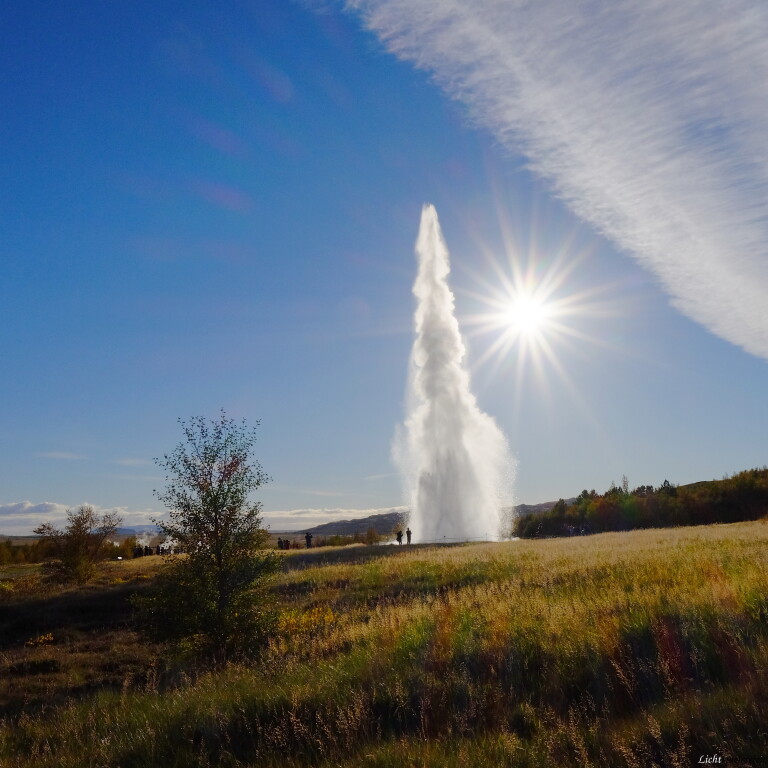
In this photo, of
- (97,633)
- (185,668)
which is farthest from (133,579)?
(185,668)

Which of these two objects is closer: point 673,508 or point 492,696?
point 492,696

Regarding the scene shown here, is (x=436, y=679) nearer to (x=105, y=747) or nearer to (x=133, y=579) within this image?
(x=105, y=747)

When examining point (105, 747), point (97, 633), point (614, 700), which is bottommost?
point (97, 633)

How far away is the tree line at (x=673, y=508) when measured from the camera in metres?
79.4

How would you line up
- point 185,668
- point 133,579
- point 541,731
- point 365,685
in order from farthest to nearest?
1. point 133,579
2. point 185,668
3. point 365,685
4. point 541,731

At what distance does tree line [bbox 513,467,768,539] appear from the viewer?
79.4 metres

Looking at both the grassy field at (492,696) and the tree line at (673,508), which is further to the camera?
the tree line at (673,508)

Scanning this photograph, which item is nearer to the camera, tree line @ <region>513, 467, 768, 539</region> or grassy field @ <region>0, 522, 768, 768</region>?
grassy field @ <region>0, 522, 768, 768</region>

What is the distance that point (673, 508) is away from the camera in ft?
271

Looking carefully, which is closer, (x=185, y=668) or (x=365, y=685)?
(x=365, y=685)

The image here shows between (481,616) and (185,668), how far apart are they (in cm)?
911

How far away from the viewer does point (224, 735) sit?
8.41 metres

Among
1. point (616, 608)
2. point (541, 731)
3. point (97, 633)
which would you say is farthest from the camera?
point (97, 633)

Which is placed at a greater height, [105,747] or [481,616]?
[481,616]
